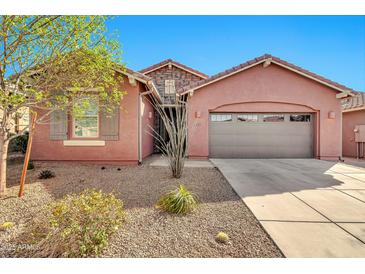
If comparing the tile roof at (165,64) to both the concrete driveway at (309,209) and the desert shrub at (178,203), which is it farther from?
the desert shrub at (178,203)

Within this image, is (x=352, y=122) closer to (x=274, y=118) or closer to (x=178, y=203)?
(x=274, y=118)

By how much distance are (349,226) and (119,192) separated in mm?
4074

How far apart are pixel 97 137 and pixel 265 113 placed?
7694mm

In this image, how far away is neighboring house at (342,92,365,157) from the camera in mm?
9958

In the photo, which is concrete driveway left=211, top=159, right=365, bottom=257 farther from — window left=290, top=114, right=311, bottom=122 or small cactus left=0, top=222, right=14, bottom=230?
window left=290, top=114, right=311, bottom=122

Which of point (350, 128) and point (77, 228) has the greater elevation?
point (350, 128)

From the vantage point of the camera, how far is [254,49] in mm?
9430

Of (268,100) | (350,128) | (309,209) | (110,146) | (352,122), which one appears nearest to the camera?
(309,209)

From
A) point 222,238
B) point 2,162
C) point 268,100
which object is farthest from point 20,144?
point 268,100

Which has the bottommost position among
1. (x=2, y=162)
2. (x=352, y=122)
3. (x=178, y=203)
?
(x=178, y=203)

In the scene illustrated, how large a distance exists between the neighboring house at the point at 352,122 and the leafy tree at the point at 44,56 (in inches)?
470

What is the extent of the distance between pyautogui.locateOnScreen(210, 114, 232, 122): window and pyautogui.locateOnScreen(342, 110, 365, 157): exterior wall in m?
7.42

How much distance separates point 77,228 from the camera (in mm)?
2223
